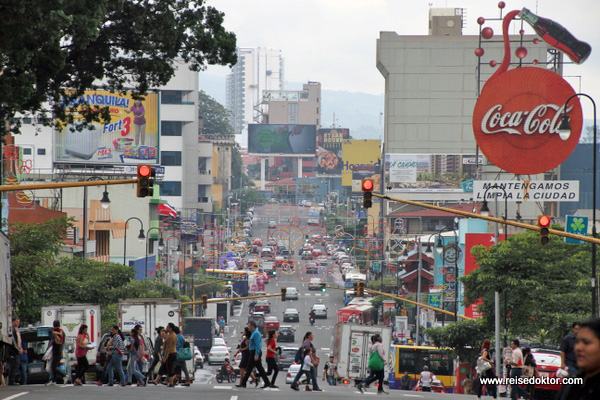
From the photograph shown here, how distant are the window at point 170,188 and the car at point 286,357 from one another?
6784cm

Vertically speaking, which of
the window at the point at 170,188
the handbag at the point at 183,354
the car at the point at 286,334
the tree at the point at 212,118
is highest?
the tree at the point at 212,118

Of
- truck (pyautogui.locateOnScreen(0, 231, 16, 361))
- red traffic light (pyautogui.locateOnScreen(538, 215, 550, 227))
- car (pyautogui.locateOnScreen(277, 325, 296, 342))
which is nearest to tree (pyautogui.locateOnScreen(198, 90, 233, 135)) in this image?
car (pyautogui.locateOnScreen(277, 325, 296, 342))

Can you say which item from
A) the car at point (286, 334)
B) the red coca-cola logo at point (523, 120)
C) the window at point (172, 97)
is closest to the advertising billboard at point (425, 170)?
the window at point (172, 97)

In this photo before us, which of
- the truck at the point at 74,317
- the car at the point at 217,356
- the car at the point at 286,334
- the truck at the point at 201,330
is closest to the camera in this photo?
the truck at the point at 74,317

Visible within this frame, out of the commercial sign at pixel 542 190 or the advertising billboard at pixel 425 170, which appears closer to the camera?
the commercial sign at pixel 542 190

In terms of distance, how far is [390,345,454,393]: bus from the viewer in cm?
4772

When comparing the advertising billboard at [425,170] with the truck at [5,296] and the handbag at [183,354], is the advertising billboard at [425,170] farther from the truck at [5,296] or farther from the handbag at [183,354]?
the truck at [5,296]

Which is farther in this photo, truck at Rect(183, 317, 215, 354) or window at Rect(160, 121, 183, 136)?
window at Rect(160, 121, 183, 136)

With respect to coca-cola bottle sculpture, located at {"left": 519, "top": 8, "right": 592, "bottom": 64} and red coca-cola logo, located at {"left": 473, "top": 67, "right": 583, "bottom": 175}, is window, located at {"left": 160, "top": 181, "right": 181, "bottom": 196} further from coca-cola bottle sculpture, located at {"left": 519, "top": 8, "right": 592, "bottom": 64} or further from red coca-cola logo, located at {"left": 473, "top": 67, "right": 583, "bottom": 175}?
red coca-cola logo, located at {"left": 473, "top": 67, "right": 583, "bottom": 175}

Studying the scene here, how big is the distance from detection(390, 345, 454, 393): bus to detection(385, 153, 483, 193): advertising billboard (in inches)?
2640

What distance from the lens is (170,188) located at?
12331cm

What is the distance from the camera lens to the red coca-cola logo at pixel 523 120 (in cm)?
5444

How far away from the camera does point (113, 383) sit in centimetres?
2411

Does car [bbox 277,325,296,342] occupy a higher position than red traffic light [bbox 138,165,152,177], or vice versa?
A: red traffic light [bbox 138,165,152,177]
